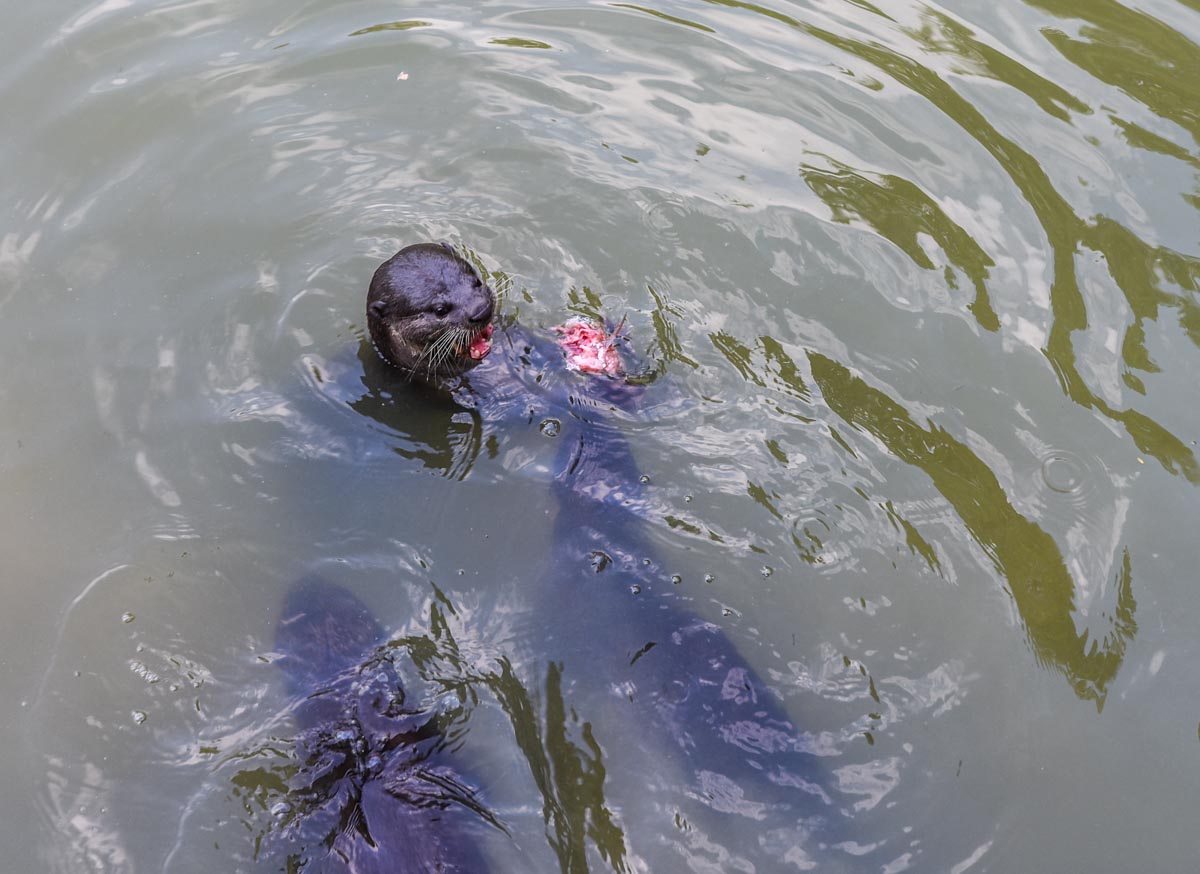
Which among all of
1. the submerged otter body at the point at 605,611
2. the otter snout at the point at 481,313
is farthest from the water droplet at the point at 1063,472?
the otter snout at the point at 481,313

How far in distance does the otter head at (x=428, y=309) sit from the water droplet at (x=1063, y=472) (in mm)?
2313

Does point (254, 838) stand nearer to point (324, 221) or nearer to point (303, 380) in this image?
point (303, 380)

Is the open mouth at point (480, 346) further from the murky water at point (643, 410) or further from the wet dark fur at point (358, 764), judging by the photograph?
the wet dark fur at point (358, 764)

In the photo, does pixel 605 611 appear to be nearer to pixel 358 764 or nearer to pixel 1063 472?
pixel 358 764

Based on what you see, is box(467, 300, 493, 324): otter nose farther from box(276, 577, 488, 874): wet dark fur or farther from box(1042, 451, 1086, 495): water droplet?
box(1042, 451, 1086, 495): water droplet

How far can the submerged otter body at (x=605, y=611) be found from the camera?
3.11 m

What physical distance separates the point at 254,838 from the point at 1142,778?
2.81 meters

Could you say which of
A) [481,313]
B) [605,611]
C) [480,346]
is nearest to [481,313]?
[481,313]

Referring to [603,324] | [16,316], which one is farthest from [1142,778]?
[16,316]

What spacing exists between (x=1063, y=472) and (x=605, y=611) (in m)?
1.92

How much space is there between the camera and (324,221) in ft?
16.3

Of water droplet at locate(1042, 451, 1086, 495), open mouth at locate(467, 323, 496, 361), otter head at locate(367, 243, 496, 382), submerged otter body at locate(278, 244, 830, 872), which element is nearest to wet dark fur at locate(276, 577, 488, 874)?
submerged otter body at locate(278, 244, 830, 872)

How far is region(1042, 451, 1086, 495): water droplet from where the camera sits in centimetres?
389

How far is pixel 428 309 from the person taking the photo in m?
4.06
